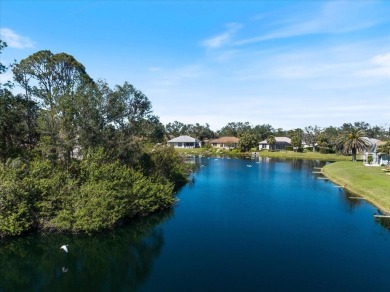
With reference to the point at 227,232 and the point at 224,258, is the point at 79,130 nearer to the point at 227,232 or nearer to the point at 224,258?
the point at 227,232

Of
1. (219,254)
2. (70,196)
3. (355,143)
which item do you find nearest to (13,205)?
(70,196)

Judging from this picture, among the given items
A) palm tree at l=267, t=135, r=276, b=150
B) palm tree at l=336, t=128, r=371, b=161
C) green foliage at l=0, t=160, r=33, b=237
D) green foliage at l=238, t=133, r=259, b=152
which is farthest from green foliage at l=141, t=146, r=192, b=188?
palm tree at l=267, t=135, r=276, b=150

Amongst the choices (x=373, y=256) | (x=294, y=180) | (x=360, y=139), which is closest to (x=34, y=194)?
(x=373, y=256)

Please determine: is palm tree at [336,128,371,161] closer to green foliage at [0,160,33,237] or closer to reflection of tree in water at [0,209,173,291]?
reflection of tree in water at [0,209,173,291]

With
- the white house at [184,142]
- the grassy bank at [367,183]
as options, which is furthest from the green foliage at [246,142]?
the grassy bank at [367,183]

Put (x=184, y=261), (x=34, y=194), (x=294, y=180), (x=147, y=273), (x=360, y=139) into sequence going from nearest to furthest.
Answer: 1. (x=147, y=273)
2. (x=184, y=261)
3. (x=34, y=194)
4. (x=294, y=180)
5. (x=360, y=139)

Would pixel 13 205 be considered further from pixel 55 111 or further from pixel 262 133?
pixel 262 133
